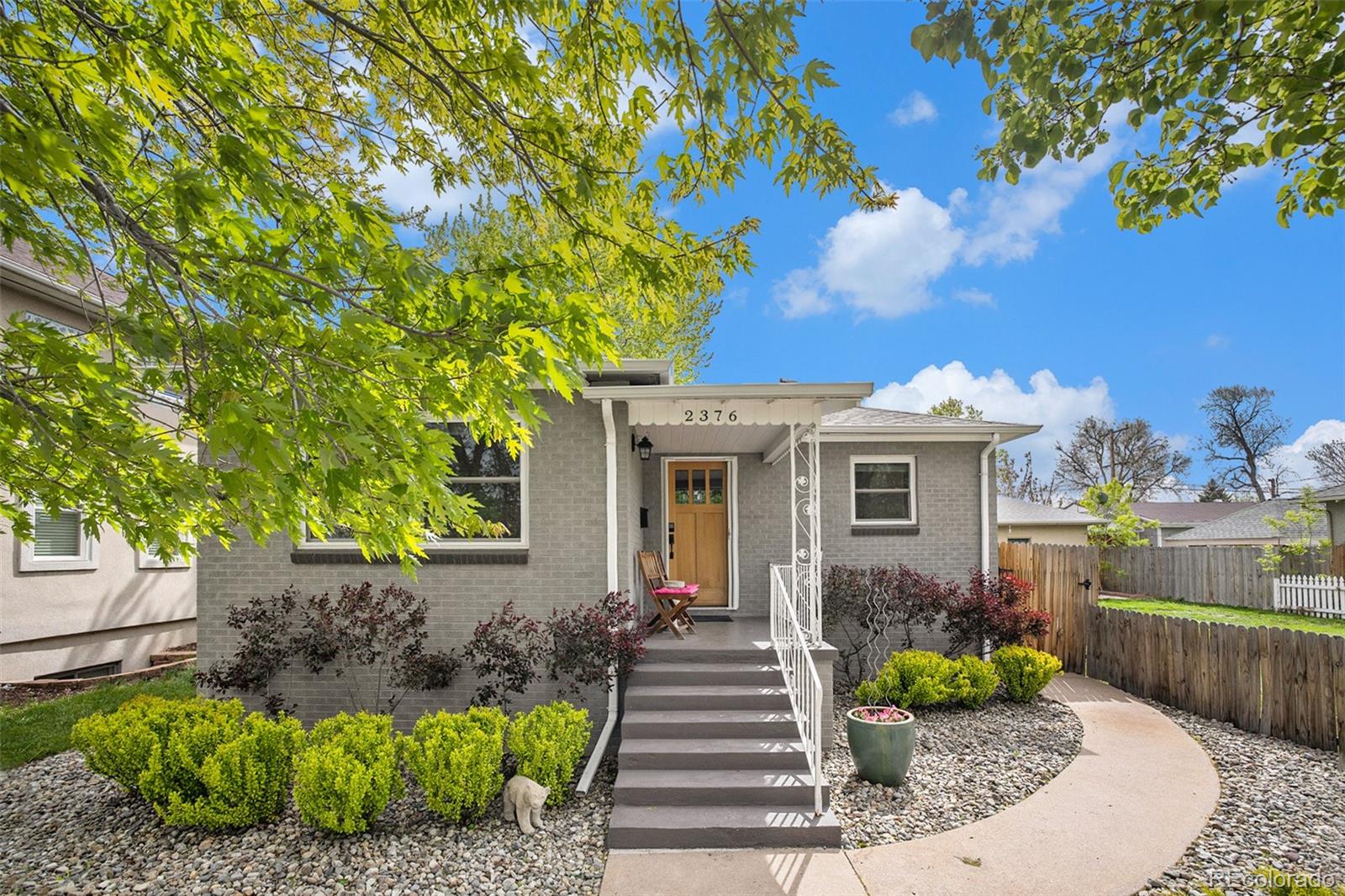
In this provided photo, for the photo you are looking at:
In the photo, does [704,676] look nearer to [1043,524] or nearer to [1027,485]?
[1043,524]

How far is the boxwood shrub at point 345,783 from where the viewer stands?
5.18 m

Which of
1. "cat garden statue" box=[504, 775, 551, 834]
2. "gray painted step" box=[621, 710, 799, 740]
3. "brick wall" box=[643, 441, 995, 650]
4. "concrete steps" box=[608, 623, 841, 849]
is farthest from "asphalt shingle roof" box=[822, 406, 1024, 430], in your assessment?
"cat garden statue" box=[504, 775, 551, 834]

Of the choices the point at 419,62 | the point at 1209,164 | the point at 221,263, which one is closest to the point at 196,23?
the point at 221,263

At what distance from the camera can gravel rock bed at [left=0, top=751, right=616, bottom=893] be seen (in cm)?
483

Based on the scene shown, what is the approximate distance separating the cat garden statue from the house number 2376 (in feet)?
11.7

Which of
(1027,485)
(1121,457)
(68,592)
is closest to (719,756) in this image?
(68,592)

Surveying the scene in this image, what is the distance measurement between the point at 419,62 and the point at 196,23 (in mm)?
1699

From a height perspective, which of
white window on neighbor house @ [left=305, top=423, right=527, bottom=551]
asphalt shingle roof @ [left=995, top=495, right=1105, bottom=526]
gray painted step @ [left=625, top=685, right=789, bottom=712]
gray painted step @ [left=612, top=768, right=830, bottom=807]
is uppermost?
white window on neighbor house @ [left=305, top=423, right=527, bottom=551]

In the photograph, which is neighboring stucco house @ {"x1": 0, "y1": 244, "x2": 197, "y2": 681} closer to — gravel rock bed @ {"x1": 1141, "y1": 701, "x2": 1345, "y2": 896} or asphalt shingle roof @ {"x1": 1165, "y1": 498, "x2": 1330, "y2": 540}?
gravel rock bed @ {"x1": 1141, "y1": 701, "x2": 1345, "y2": 896}

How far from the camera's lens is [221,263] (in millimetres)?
3023

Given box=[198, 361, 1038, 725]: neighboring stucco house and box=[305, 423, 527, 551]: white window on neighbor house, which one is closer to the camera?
box=[198, 361, 1038, 725]: neighboring stucco house

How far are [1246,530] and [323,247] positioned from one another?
118ft

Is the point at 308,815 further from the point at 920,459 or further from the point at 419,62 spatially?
the point at 920,459

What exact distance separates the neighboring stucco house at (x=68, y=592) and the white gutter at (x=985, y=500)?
37.2ft
